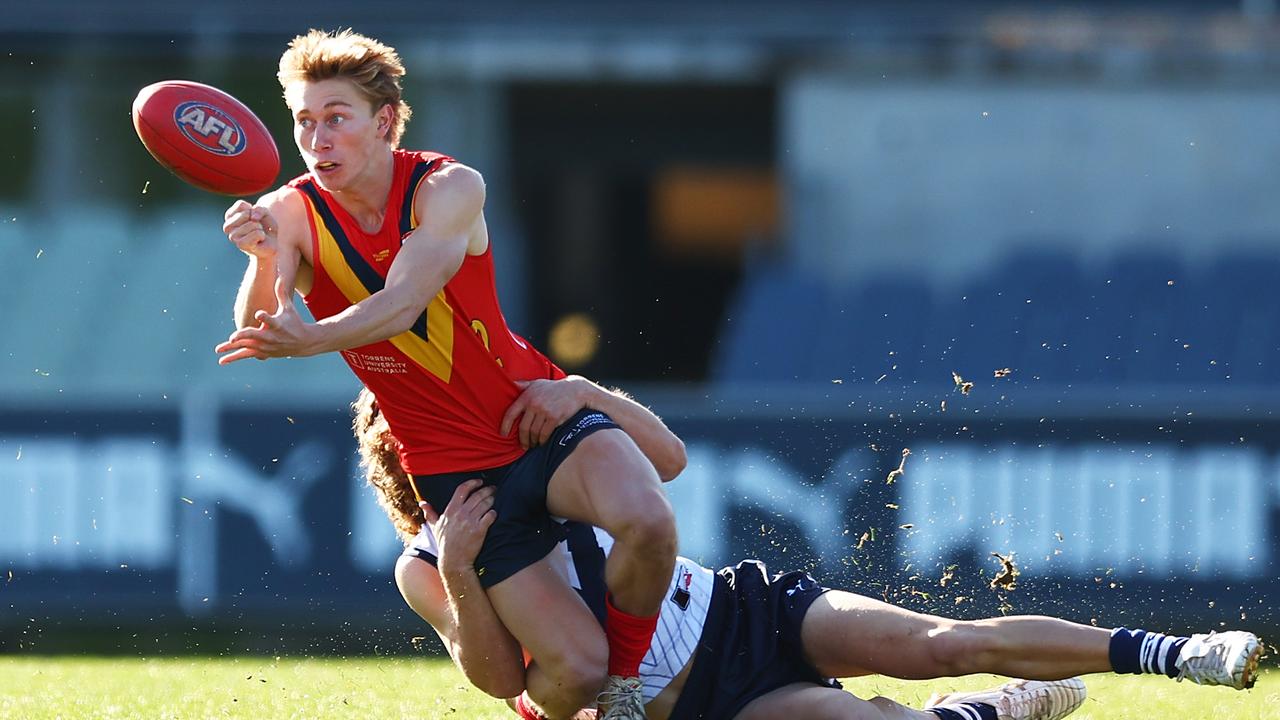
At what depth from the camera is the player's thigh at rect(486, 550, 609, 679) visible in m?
5.08

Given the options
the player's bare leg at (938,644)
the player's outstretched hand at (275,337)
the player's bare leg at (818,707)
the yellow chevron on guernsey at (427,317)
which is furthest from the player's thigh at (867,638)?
the player's outstretched hand at (275,337)

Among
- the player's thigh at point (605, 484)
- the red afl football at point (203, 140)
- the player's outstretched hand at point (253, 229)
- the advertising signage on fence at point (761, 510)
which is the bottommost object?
the advertising signage on fence at point (761, 510)

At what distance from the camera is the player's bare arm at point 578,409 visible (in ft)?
17.2

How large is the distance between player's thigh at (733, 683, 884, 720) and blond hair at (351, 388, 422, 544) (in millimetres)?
1352

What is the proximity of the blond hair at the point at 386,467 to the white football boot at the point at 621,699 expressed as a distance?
1061mm

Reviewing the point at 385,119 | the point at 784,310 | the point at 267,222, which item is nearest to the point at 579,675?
the point at 267,222

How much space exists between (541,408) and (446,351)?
0.33 metres

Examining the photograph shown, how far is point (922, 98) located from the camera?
16078 millimetres

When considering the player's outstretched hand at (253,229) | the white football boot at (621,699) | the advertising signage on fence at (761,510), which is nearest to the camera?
the player's outstretched hand at (253,229)

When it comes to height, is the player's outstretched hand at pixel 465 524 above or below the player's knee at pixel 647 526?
below

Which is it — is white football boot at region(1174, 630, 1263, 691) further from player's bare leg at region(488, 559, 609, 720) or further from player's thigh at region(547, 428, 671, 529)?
player's bare leg at region(488, 559, 609, 720)

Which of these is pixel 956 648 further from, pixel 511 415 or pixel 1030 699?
pixel 511 415

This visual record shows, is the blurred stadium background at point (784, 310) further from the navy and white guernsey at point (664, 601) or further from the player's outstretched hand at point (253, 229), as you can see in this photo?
the player's outstretched hand at point (253, 229)

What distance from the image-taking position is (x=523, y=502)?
519 centimetres
